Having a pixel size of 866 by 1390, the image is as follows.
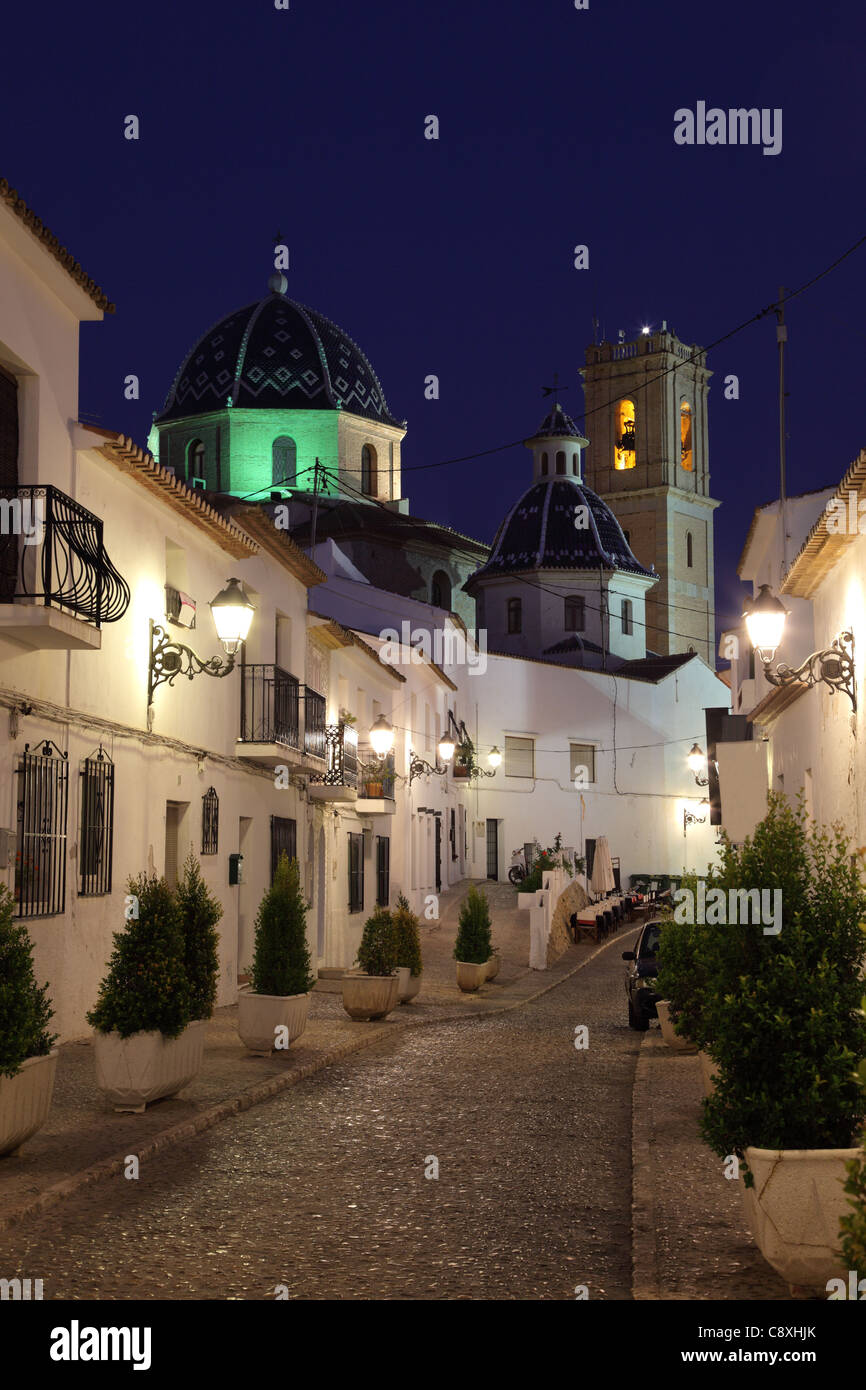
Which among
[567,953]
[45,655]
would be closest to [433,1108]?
[45,655]

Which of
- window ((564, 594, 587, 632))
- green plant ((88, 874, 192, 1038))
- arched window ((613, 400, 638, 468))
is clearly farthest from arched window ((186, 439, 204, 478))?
arched window ((613, 400, 638, 468))

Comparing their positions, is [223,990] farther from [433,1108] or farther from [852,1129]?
[852,1129]

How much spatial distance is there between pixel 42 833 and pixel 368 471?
1353 inches

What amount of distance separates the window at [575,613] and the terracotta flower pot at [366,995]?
1633 inches

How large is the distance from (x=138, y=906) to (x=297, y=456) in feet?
116

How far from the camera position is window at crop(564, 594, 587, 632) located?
57938mm

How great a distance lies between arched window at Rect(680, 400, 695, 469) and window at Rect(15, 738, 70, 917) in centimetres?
6778

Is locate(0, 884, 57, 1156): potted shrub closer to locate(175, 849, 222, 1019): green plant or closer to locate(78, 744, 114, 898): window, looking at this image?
locate(175, 849, 222, 1019): green plant

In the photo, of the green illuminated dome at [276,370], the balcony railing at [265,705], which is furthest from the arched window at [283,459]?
the balcony railing at [265,705]

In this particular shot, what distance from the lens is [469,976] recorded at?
22.6m

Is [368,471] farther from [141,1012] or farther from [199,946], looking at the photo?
[141,1012]

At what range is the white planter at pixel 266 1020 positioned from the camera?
A: 44.7ft

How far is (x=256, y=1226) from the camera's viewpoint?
7.16 meters

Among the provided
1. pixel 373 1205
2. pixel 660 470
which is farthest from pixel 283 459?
pixel 373 1205
